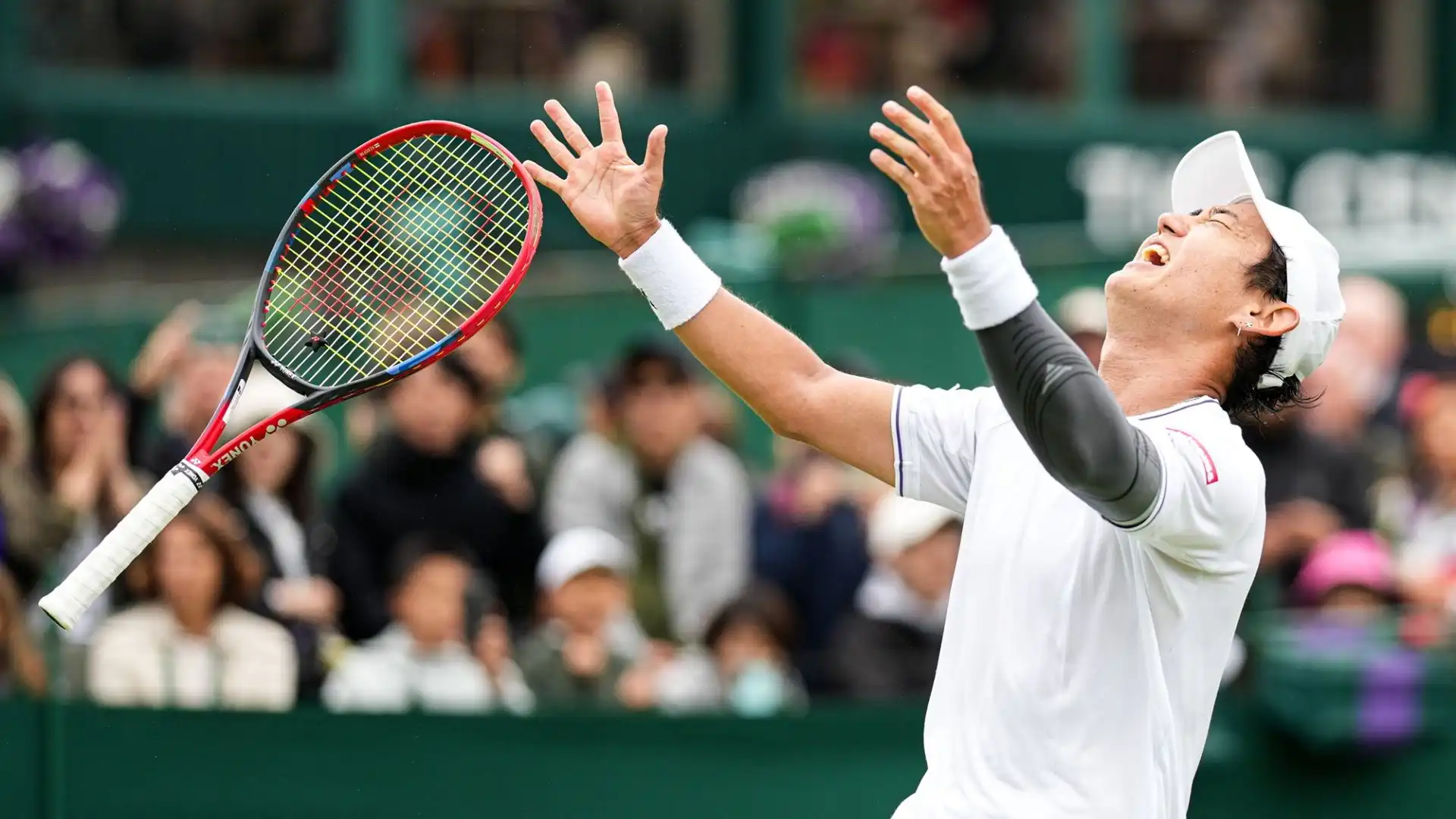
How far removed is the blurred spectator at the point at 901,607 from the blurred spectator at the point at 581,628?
27.8 inches

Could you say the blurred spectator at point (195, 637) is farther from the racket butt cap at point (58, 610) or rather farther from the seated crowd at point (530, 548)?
the racket butt cap at point (58, 610)

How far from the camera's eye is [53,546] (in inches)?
277

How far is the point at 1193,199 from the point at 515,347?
466cm

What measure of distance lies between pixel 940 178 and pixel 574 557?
404 cm

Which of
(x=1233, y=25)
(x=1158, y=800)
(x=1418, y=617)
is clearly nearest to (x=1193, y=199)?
(x=1158, y=800)

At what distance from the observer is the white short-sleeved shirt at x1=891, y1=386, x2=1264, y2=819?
3.19 metres

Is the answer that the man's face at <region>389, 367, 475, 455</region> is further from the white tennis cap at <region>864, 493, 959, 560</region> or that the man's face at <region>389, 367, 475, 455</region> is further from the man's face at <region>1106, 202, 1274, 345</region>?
the man's face at <region>1106, 202, 1274, 345</region>

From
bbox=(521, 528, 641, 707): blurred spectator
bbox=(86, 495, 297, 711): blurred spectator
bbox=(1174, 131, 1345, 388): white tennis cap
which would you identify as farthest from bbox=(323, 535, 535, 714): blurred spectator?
bbox=(1174, 131, 1345, 388): white tennis cap

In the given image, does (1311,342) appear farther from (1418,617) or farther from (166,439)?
(166,439)

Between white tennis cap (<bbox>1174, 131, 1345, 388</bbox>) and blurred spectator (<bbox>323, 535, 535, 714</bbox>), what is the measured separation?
3094 millimetres

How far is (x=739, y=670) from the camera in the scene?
21.7ft

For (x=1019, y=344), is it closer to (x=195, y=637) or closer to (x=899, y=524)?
(x=195, y=637)

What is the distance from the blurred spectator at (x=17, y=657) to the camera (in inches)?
214

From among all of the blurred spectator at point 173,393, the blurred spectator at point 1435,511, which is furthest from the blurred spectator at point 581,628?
the blurred spectator at point 1435,511
